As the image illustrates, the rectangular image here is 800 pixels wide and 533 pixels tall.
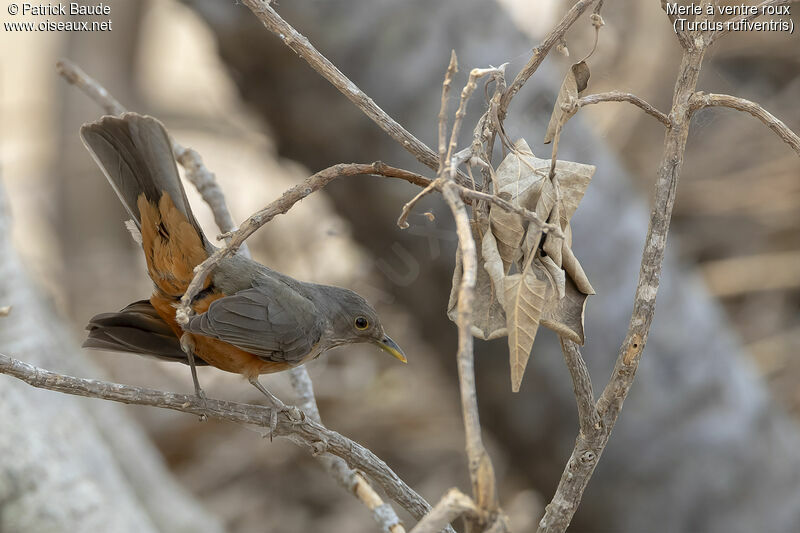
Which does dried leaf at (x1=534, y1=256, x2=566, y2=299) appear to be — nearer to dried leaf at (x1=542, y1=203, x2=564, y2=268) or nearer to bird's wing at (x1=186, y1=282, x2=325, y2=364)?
dried leaf at (x1=542, y1=203, x2=564, y2=268)

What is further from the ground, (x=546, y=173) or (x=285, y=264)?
(x=546, y=173)

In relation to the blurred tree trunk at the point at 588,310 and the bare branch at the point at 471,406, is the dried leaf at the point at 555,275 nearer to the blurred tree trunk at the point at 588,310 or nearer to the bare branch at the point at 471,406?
the bare branch at the point at 471,406

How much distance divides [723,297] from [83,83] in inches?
237

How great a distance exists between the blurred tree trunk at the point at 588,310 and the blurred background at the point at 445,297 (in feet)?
0.05

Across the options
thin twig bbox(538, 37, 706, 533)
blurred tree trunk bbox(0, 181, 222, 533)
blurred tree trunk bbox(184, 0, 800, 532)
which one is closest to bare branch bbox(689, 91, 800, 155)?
thin twig bbox(538, 37, 706, 533)

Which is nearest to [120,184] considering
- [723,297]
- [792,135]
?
[792,135]

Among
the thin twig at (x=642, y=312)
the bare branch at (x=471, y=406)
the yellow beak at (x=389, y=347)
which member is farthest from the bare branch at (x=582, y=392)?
the yellow beak at (x=389, y=347)

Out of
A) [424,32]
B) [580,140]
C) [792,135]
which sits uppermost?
[424,32]

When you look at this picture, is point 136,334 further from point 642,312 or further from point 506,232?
point 642,312

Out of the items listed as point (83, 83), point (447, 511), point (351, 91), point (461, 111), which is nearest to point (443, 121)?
point (461, 111)

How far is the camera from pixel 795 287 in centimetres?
704

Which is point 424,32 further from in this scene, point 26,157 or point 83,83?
point 26,157

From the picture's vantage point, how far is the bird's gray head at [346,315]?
301cm

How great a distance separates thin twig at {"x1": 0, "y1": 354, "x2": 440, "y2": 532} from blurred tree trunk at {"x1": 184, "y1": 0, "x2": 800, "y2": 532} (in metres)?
2.87
